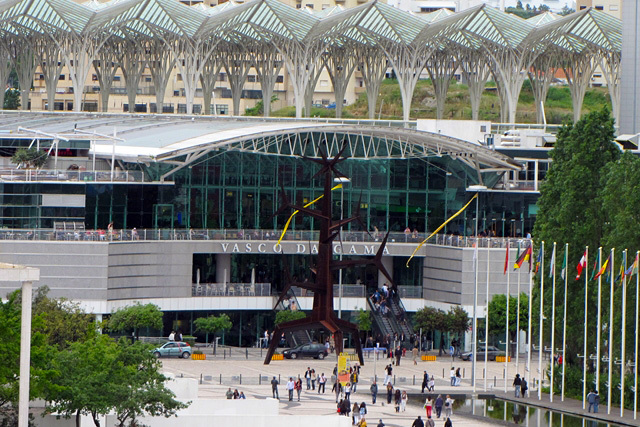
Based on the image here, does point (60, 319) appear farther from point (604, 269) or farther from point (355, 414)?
point (604, 269)

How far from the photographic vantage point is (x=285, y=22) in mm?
133875

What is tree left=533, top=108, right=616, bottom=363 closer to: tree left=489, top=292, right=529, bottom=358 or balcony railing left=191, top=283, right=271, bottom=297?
tree left=489, top=292, right=529, bottom=358

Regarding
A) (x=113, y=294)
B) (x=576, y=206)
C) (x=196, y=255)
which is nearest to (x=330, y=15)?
(x=196, y=255)

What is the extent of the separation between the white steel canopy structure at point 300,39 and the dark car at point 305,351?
1511 inches

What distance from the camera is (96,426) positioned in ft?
217

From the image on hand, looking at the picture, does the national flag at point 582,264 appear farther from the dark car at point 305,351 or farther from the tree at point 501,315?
the dark car at point 305,351

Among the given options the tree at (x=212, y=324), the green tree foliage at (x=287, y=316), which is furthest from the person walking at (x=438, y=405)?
the tree at (x=212, y=324)

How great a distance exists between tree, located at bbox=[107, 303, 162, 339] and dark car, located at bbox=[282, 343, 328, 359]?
326 inches

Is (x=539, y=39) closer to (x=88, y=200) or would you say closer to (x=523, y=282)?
(x=523, y=282)

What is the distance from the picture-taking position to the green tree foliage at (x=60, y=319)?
9044 centimetres

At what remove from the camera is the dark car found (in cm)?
10169

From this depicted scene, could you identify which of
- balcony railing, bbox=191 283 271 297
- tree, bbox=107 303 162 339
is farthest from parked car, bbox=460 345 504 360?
tree, bbox=107 303 162 339

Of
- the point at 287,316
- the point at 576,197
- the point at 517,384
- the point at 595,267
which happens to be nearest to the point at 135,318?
the point at 287,316

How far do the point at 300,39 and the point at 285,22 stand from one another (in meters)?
2.33
